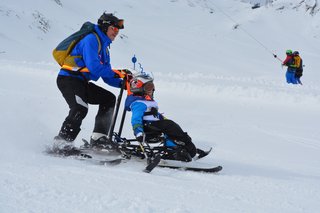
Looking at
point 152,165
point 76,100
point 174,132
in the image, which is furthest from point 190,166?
point 76,100

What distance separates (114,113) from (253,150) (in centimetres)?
282

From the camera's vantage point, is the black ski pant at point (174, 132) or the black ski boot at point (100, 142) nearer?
the black ski pant at point (174, 132)

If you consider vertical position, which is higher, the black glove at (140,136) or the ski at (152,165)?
the black glove at (140,136)

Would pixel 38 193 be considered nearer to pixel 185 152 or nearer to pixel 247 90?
pixel 185 152

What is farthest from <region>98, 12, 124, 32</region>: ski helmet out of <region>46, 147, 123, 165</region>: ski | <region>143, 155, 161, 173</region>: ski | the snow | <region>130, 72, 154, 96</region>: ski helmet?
<region>143, 155, 161, 173</region>: ski

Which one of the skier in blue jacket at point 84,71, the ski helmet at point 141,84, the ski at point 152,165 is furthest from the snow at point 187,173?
the ski helmet at point 141,84

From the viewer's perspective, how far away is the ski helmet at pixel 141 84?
5.94 meters

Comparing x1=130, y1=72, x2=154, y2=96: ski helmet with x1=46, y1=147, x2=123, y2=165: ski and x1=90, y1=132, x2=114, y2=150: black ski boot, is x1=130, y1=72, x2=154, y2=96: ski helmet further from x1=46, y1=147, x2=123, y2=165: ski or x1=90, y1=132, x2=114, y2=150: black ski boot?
x1=46, y1=147, x2=123, y2=165: ski

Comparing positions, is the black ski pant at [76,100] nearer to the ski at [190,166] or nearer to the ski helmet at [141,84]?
the ski helmet at [141,84]

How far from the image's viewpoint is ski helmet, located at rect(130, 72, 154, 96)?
5.94 metres

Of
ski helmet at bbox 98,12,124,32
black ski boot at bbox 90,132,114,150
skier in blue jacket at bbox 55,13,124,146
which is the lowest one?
black ski boot at bbox 90,132,114,150

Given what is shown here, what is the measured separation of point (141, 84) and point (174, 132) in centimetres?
88

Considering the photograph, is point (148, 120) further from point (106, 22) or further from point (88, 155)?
point (106, 22)

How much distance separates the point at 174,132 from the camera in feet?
18.4
